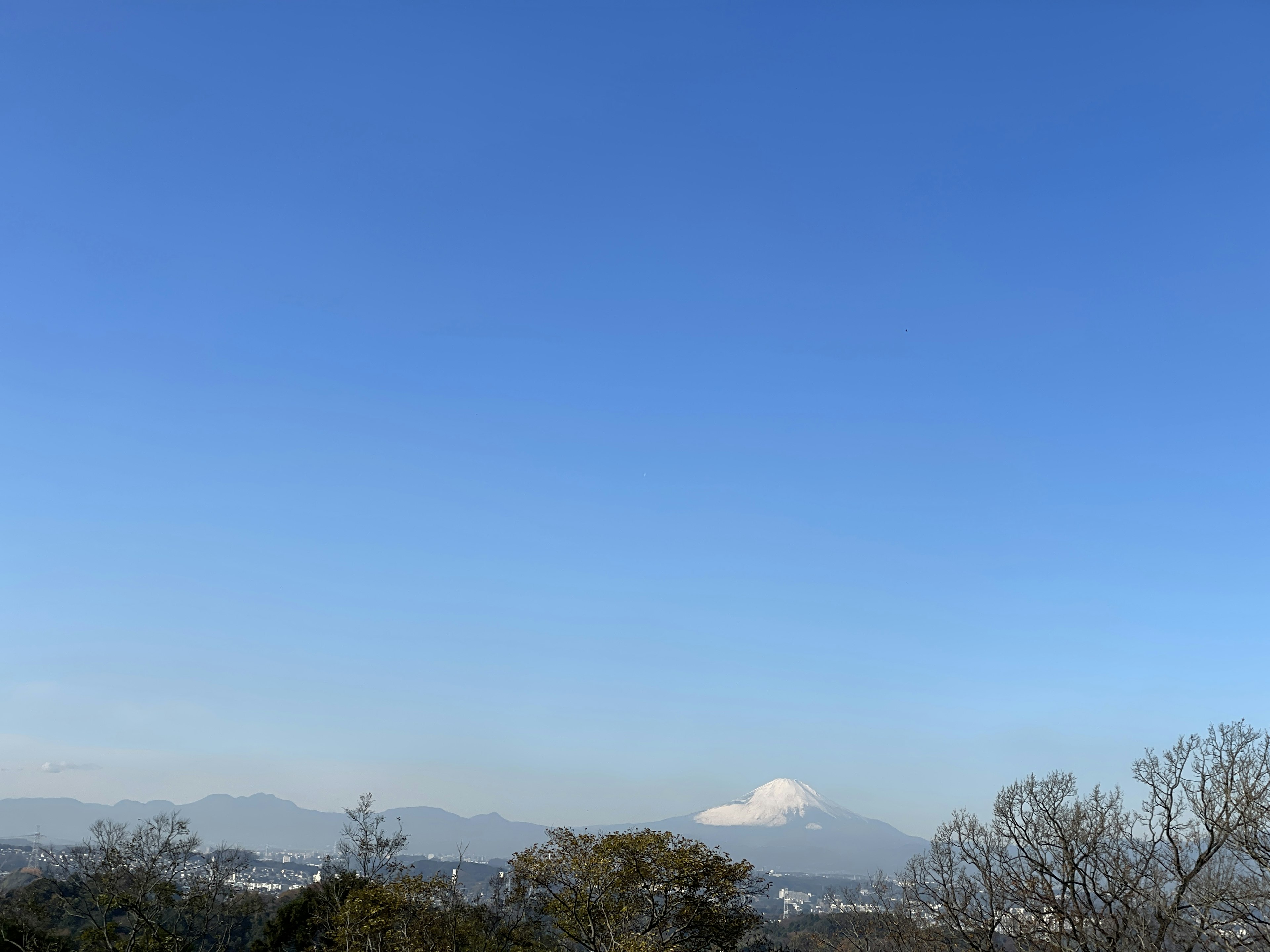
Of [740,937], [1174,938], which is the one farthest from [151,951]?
[1174,938]

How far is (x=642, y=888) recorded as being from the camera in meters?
27.1

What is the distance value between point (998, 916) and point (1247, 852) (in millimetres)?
7881

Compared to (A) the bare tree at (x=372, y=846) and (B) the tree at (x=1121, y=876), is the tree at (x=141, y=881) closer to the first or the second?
(A) the bare tree at (x=372, y=846)

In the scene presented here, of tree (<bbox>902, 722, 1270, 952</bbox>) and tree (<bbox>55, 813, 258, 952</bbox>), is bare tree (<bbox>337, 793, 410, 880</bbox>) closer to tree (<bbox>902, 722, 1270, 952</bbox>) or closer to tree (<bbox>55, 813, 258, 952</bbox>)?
tree (<bbox>55, 813, 258, 952</bbox>)

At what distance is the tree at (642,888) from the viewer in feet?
87.8

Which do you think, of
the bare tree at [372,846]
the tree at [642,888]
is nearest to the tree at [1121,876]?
the tree at [642,888]

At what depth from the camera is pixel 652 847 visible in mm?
27500

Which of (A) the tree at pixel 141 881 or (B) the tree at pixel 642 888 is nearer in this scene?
(B) the tree at pixel 642 888

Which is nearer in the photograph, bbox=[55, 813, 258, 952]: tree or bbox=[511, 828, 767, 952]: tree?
bbox=[511, 828, 767, 952]: tree

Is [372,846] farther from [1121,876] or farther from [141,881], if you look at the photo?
[1121,876]

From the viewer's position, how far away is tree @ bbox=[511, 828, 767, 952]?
2677 centimetres

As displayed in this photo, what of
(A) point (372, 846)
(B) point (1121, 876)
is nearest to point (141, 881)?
(A) point (372, 846)

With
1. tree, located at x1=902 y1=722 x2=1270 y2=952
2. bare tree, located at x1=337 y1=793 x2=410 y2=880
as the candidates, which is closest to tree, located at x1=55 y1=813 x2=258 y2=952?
bare tree, located at x1=337 y1=793 x2=410 y2=880

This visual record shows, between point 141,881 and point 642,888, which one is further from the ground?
point 642,888
